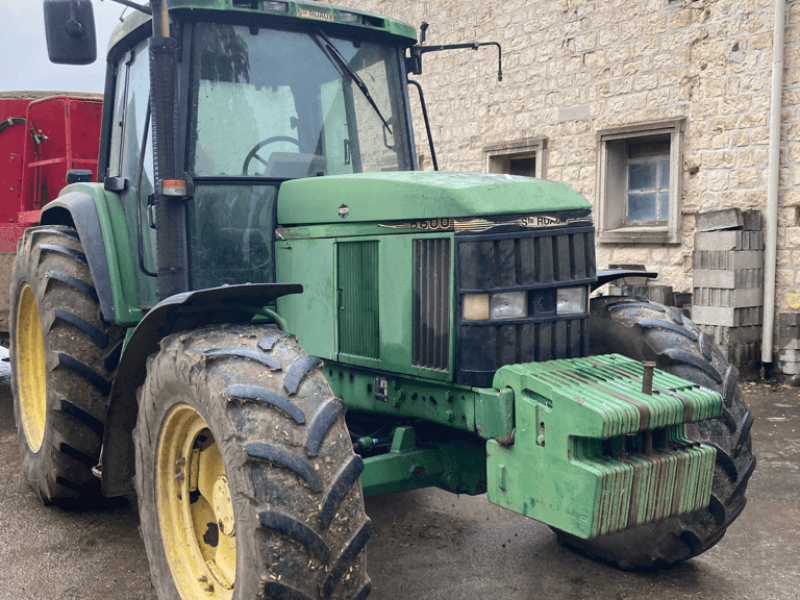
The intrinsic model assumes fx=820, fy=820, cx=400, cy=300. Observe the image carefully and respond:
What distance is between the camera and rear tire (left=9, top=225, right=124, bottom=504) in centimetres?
399

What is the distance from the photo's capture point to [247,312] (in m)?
3.16

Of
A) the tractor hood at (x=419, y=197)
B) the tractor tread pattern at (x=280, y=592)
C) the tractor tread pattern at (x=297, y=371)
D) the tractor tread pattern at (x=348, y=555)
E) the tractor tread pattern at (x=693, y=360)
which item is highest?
the tractor hood at (x=419, y=197)

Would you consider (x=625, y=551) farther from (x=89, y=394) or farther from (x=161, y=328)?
(x=89, y=394)

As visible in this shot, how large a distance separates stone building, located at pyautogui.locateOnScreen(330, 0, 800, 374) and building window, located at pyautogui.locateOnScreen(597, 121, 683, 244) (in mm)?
16

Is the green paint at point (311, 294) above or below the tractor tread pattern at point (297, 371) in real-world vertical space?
above

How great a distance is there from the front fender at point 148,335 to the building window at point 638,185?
21.6ft

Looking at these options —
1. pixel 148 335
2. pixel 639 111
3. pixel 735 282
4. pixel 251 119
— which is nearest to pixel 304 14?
pixel 251 119

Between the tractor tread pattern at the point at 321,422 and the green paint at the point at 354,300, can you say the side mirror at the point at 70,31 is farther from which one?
the tractor tread pattern at the point at 321,422

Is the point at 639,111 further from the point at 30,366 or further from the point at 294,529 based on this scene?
the point at 294,529

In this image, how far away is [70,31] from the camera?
3195 mm

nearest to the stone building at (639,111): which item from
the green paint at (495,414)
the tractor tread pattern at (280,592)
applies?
the green paint at (495,414)

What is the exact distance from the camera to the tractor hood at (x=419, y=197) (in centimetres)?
296

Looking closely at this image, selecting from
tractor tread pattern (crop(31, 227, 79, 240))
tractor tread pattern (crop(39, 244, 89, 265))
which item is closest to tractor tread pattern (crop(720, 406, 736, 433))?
tractor tread pattern (crop(39, 244, 89, 265))

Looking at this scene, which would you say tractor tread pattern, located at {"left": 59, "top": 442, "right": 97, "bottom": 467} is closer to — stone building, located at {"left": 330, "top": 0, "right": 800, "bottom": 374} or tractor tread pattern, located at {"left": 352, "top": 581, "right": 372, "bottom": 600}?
tractor tread pattern, located at {"left": 352, "top": 581, "right": 372, "bottom": 600}
